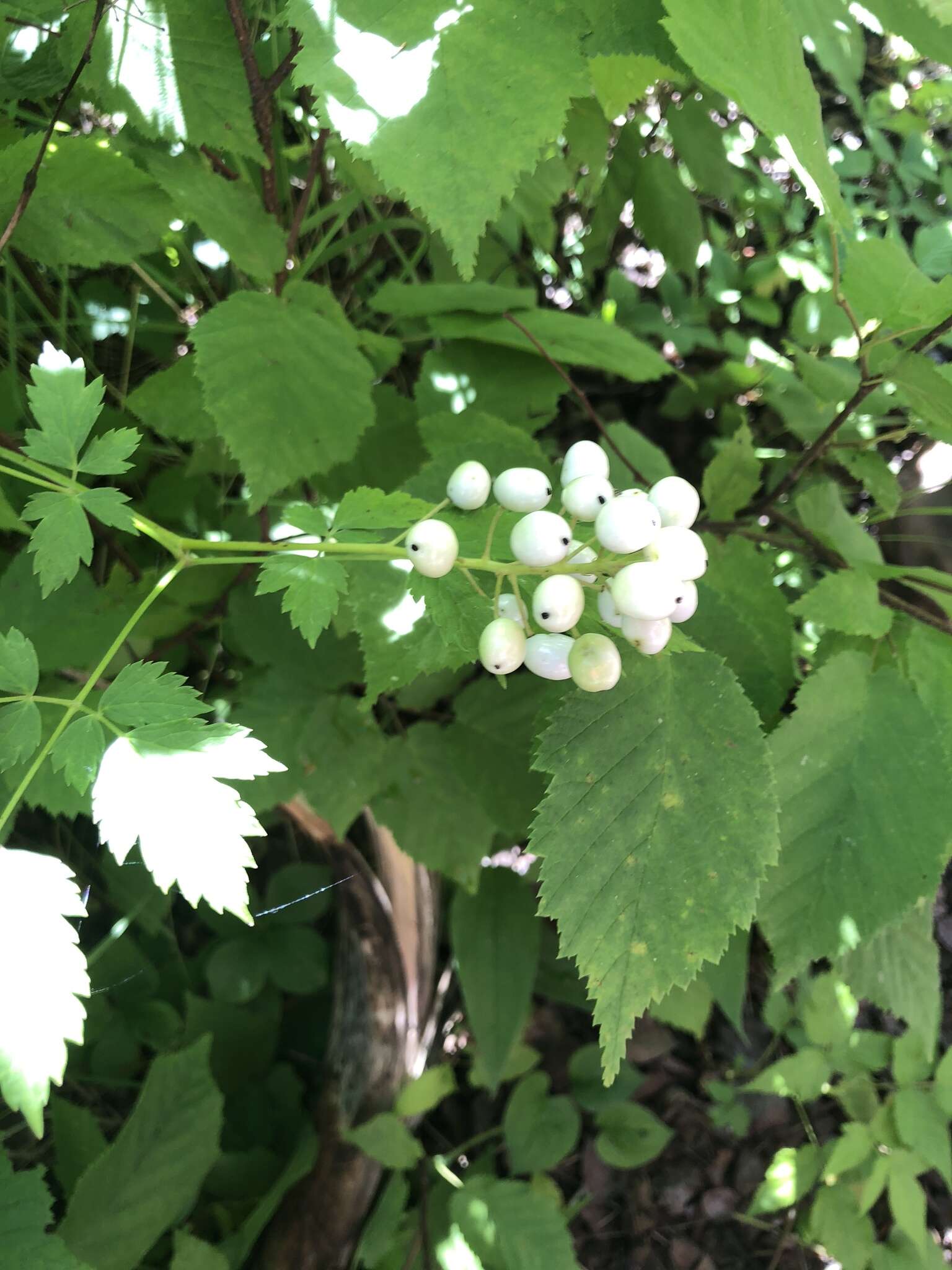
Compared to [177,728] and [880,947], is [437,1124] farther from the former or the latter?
[177,728]

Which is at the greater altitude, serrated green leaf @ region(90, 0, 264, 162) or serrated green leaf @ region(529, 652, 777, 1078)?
serrated green leaf @ region(90, 0, 264, 162)

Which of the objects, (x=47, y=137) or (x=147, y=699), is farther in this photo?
(x=47, y=137)

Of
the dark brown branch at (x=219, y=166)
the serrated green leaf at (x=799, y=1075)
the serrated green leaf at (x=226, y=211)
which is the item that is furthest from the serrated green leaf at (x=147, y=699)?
the serrated green leaf at (x=799, y=1075)

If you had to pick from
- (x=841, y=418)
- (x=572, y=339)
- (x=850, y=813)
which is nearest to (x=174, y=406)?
(x=572, y=339)

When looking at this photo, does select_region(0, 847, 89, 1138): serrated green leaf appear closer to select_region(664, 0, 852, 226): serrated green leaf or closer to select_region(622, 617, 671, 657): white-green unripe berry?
select_region(622, 617, 671, 657): white-green unripe berry

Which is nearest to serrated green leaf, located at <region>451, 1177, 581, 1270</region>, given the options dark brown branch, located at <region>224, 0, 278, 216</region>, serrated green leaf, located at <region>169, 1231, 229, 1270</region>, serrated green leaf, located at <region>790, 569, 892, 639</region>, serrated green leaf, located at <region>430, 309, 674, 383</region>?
serrated green leaf, located at <region>169, 1231, 229, 1270</region>

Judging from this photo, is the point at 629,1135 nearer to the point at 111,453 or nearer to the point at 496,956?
the point at 496,956
